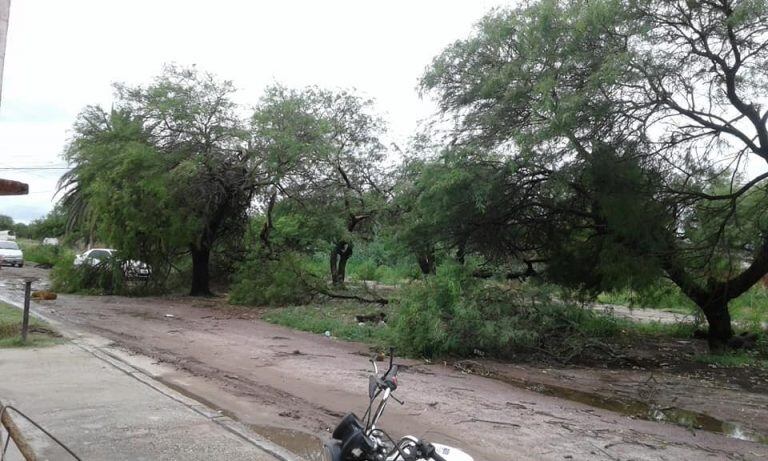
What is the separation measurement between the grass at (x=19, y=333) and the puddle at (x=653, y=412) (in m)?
8.24

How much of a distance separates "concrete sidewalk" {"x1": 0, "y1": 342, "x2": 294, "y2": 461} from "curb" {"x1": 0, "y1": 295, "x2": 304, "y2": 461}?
1 cm

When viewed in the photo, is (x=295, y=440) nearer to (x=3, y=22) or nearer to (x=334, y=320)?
(x=3, y=22)

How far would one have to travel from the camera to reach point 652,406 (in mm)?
9805

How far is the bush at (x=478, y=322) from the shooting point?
12.8 m

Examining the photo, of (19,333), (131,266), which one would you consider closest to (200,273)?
(131,266)

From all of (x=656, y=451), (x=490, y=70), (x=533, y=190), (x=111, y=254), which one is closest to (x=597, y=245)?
(x=533, y=190)

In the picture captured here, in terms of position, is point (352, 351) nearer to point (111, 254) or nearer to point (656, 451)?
point (656, 451)

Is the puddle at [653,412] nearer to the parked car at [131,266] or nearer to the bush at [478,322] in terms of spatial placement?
the bush at [478,322]

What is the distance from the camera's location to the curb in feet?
19.5

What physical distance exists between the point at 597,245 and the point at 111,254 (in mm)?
18661

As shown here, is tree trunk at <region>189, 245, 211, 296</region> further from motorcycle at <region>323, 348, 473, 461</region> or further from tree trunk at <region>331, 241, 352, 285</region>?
motorcycle at <region>323, 348, 473, 461</region>

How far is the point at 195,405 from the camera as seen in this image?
7.41 m

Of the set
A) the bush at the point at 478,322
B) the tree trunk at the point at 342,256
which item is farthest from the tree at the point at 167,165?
the bush at the point at 478,322

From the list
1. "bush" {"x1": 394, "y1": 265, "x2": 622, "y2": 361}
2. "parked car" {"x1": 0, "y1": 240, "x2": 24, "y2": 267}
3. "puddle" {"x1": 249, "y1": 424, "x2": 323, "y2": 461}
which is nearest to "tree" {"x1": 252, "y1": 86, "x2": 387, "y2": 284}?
"bush" {"x1": 394, "y1": 265, "x2": 622, "y2": 361}
